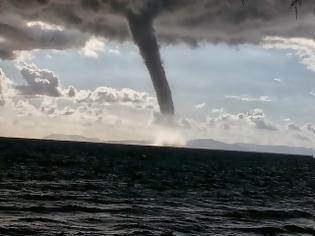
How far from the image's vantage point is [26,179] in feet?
201

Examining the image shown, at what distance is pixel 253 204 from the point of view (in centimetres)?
4925

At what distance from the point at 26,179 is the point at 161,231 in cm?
3491

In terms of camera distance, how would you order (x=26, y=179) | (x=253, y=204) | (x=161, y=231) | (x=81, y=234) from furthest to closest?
1. (x=26, y=179)
2. (x=253, y=204)
3. (x=161, y=231)
4. (x=81, y=234)

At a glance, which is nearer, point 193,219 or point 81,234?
point 81,234

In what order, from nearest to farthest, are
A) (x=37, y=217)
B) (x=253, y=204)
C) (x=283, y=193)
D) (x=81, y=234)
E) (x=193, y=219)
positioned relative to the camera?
(x=81, y=234) < (x=37, y=217) < (x=193, y=219) < (x=253, y=204) < (x=283, y=193)

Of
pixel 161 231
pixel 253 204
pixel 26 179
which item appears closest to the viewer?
pixel 161 231

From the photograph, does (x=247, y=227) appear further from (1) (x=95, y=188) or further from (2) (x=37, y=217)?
(1) (x=95, y=188)

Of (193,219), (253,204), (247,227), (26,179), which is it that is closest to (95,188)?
(26,179)

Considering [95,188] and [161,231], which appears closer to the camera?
[161,231]

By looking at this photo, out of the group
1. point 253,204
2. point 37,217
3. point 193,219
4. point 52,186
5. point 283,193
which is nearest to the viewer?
point 37,217

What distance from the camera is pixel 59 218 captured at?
3325 cm

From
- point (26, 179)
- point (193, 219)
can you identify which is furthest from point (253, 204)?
point (26, 179)

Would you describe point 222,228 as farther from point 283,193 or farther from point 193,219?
point 283,193

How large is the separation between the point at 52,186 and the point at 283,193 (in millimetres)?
31121
